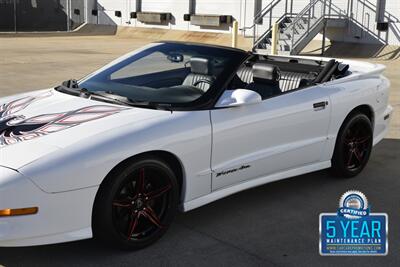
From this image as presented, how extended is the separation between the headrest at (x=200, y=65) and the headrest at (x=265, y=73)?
65 centimetres

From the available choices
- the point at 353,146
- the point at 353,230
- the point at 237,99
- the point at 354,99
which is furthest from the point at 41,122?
the point at 353,146

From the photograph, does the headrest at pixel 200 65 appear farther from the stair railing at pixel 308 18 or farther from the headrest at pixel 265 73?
the stair railing at pixel 308 18

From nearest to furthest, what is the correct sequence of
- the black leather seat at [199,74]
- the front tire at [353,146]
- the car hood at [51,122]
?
the car hood at [51,122] → the black leather seat at [199,74] → the front tire at [353,146]

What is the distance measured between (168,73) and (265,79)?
89 cm

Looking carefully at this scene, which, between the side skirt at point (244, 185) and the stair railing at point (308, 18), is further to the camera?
the stair railing at point (308, 18)

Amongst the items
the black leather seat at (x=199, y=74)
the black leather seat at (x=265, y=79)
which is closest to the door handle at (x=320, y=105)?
the black leather seat at (x=265, y=79)

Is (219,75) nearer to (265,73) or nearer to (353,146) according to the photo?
(265,73)

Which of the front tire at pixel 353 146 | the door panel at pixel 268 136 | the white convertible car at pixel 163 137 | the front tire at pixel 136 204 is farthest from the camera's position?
the front tire at pixel 353 146

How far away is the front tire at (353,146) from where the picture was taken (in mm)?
5480

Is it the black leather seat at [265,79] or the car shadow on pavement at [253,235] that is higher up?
the black leather seat at [265,79]

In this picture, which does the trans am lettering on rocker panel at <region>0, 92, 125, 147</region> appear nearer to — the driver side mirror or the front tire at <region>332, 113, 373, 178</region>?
the driver side mirror

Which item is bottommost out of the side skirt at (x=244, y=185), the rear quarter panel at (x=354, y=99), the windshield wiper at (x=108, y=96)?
the side skirt at (x=244, y=185)

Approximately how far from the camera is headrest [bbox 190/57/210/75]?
4.79m

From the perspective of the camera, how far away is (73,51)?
71.3 feet
